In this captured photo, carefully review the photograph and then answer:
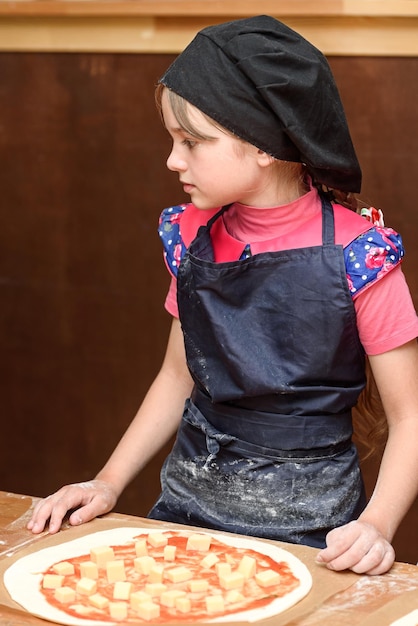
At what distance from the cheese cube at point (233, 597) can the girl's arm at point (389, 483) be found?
0.50 feet

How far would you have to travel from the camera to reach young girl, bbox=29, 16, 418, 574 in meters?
1.69

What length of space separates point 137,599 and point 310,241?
2.28ft

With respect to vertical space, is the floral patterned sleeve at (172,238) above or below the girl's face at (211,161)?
below

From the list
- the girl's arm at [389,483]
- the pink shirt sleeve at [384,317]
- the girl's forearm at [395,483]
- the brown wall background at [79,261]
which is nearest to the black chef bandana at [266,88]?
the pink shirt sleeve at [384,317]

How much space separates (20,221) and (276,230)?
1.50 m

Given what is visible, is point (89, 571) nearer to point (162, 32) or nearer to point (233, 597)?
point (233, 597)

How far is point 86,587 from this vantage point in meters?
1.45

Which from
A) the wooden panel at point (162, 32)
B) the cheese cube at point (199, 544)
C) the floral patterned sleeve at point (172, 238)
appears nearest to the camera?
the cheese cube at point (199, 544)

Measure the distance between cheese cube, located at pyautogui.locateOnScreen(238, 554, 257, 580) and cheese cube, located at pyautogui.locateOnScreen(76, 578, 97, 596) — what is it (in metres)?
0.21

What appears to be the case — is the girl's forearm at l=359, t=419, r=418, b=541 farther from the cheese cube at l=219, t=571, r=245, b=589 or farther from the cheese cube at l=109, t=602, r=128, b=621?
the cheese cube at l=109, t=602, r=128, b=621

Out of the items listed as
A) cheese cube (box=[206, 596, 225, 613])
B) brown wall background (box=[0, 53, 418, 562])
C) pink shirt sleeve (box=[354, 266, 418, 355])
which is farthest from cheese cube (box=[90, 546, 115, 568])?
brown wall background (box=[0, 53, 418, 562])

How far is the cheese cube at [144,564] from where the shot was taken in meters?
1.51

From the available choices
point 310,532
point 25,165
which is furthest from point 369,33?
point 310,532

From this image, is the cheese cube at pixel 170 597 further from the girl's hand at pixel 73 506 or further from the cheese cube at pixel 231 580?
the girl's hand at pixel 73 506
